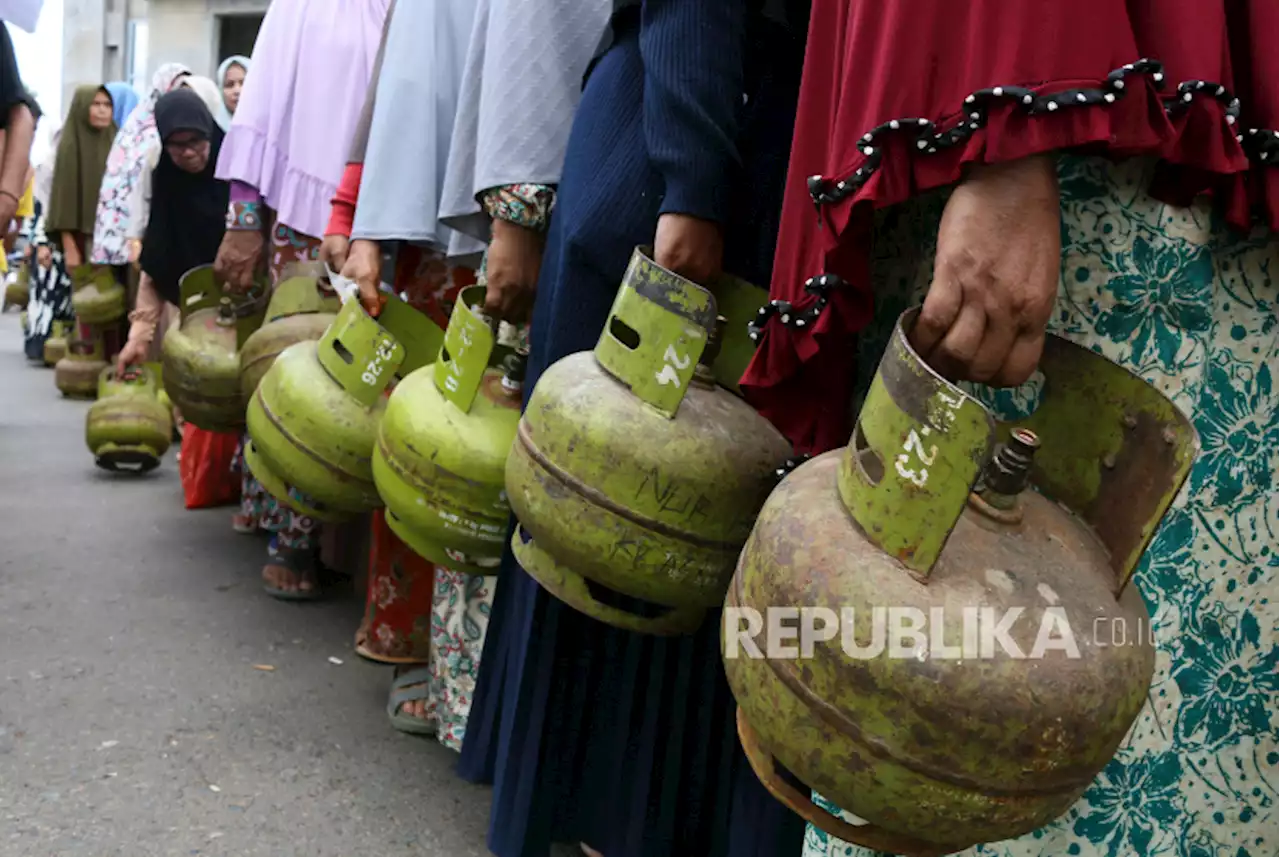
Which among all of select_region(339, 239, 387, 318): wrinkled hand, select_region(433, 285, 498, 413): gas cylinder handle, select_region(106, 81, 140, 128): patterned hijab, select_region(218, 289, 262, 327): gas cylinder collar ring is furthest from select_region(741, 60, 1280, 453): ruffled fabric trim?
select_region(106, 81, 140, 128): patterned hijab

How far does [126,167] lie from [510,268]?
4.38 m

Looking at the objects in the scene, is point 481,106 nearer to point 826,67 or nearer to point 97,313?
point 826,67

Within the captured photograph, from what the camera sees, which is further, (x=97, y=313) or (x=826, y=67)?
(x=97, y=313)

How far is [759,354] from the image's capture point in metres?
1.26

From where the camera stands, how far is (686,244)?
1.49m

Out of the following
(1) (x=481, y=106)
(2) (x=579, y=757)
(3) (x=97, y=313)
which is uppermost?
(1) (x=481, y=106)

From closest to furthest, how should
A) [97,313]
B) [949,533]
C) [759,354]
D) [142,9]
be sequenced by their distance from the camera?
[949,533] → [759,354] → [97,313] → [142,9]

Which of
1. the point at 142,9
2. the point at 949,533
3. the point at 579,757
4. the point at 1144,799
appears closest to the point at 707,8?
the point at 949,533

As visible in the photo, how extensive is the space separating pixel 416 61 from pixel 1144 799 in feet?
6.54

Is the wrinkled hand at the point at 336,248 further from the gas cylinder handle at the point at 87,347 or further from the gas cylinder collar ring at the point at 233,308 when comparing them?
the gas cylinder handle at the point at 87,347

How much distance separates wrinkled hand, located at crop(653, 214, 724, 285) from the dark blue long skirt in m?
0.18

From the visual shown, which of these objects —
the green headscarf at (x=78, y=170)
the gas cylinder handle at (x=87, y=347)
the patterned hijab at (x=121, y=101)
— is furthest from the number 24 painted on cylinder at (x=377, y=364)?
the patterned hijab at (x=121, y=101)

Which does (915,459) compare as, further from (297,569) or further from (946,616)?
(297,569)

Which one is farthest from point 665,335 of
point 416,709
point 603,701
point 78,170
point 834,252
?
point 78,170
